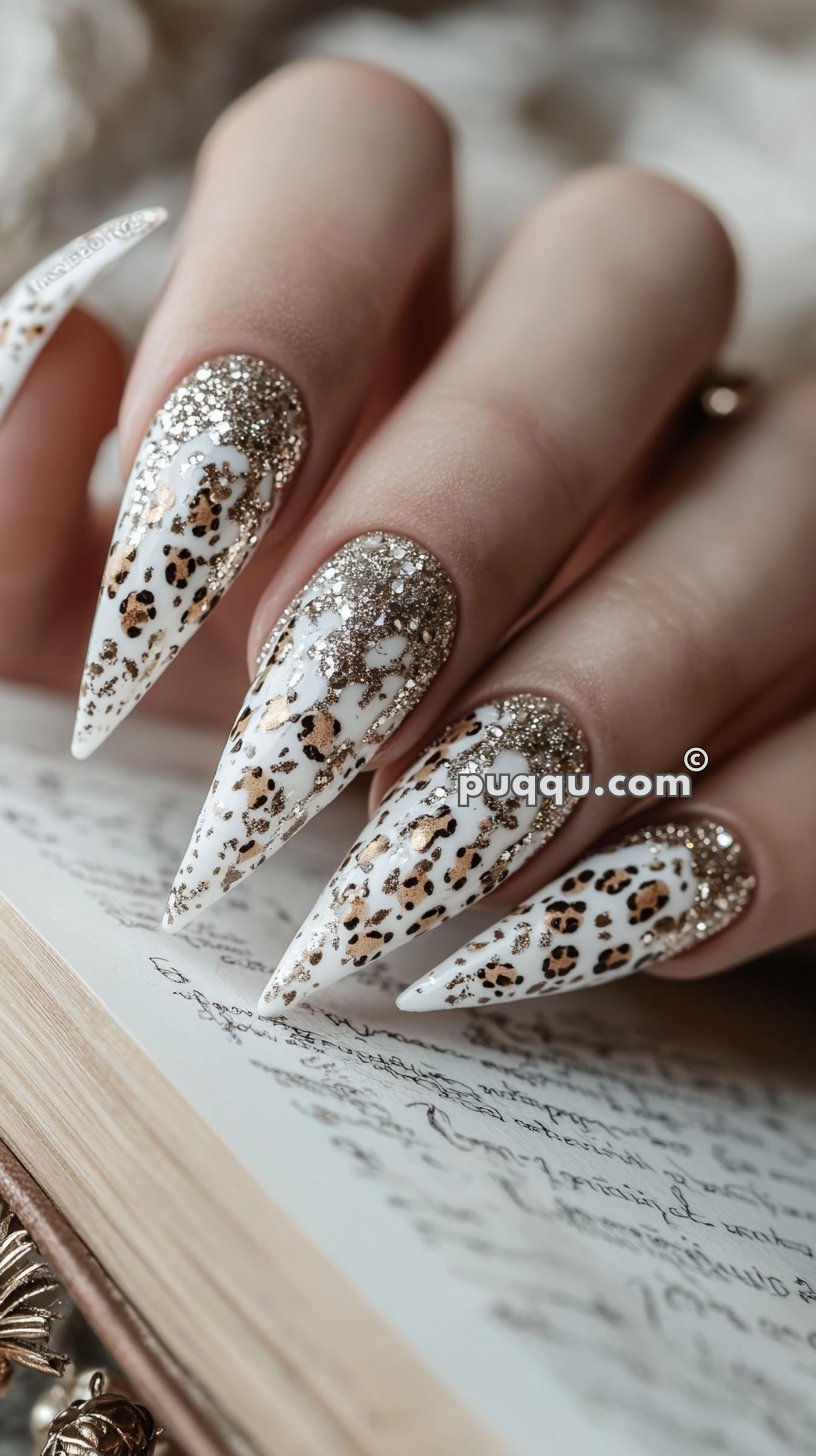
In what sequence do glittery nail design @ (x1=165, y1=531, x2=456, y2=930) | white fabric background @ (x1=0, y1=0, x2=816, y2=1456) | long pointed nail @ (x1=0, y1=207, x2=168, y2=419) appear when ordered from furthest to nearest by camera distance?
white fabric background @ (x1=0, y1=0, x2=816, y2=1456) < long pointed nail @ (x1=0, y1=207, x2=168, y2=419) < glittery nail design @ (x1=165, y1=531, x2=456, y2=930)

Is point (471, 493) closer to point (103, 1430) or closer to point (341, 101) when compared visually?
point (341, 101)

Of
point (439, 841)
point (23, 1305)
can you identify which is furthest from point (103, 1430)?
point (439, 841)

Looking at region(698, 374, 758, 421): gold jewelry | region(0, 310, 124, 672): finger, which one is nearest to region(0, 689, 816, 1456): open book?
region(0, 310, 124, 672): finger

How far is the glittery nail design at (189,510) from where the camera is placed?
0.41m

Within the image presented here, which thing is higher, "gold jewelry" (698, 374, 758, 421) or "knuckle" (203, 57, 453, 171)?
"knuckle" (203, 57, 453, 171)

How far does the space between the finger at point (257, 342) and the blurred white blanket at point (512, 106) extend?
27 cm

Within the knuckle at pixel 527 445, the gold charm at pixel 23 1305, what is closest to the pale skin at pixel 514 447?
the knuckle at pixel 527 445

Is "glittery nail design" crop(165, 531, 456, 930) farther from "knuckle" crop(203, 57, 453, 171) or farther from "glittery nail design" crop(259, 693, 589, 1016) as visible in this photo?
"knuckle" crop(203, 57, 453, 171)

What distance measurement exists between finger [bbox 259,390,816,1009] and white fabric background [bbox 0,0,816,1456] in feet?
1.13

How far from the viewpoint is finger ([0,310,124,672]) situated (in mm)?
509

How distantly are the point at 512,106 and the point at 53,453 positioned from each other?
20.9 inches

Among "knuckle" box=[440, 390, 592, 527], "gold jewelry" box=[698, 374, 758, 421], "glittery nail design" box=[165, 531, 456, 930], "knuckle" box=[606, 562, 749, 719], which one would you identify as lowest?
"glittery nail design" box=[165, 531, 456, 930]

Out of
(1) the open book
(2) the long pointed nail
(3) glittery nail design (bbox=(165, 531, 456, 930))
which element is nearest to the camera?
(1) the open book

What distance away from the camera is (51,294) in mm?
497
